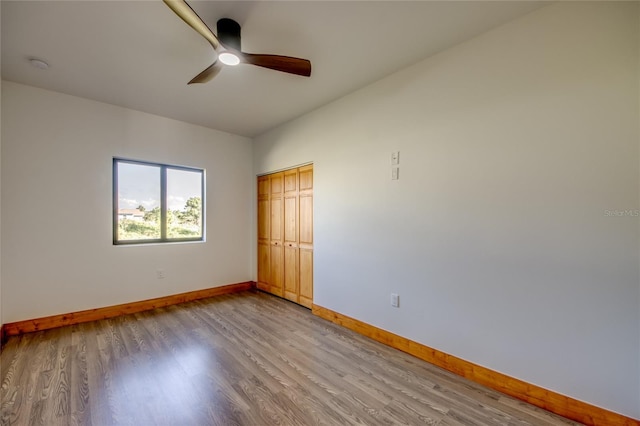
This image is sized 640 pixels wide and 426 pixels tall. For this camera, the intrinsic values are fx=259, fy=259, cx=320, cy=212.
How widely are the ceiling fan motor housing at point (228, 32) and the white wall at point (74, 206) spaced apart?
2371 millimetres

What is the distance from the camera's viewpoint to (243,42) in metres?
2.20

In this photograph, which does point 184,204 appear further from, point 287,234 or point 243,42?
point 243,42

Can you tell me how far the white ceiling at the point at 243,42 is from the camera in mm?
1829

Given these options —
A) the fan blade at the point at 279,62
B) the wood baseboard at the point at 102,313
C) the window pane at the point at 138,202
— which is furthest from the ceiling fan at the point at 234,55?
the wood baseboard at the point at 102,313

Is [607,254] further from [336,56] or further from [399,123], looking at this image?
[336,56]

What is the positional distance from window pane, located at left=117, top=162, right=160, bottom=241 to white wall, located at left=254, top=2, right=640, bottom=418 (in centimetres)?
305

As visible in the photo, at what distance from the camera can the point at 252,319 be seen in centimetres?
324

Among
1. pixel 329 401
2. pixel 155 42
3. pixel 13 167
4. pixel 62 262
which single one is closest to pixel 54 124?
pixel 13 167

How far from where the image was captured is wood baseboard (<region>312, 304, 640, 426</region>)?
1601 mm

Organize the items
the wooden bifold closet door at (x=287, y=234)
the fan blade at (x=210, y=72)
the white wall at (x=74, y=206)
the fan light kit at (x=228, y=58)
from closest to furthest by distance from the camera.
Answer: the fan light kit at (x=228, y=58) < the fan blade at (x=210, y=72) < the white wall at (x=74, y=206) < the wooden bifold closet door at (x=287, y=234)

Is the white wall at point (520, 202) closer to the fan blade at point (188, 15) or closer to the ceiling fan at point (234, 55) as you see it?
the ceiling fan at point (234, 55)

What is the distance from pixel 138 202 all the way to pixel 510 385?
179 inches

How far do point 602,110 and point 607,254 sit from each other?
2.92ft

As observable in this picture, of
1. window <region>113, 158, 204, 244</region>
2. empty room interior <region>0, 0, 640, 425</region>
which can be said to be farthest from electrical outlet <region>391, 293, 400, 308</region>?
window <region>113, 158, 204, 244</region>
